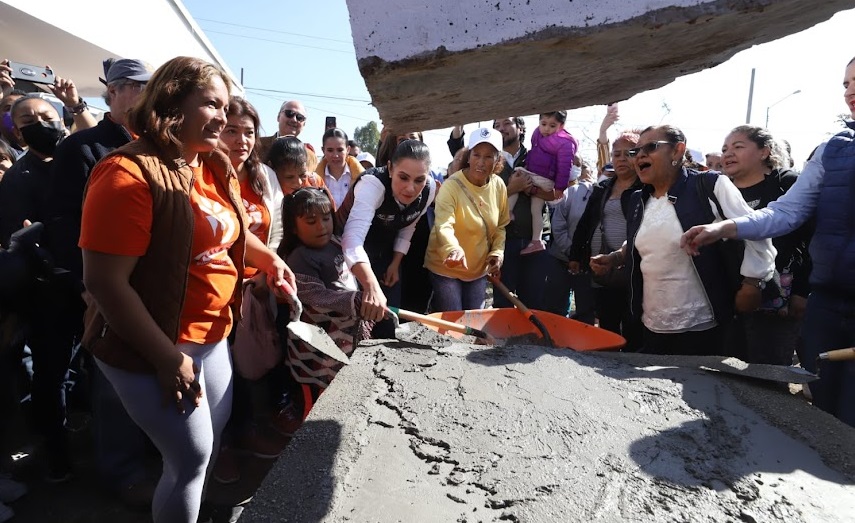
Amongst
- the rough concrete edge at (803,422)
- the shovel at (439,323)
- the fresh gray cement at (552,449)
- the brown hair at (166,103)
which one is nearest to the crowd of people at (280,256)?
the brown hair at (166,103)

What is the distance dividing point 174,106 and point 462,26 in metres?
1.02

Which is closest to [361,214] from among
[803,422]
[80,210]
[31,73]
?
[80,210]

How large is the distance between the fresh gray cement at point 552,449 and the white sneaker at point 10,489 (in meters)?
1.91

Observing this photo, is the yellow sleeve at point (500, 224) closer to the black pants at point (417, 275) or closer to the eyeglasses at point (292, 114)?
the black pants at point (417, 275)

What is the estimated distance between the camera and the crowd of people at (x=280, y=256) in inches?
59.6

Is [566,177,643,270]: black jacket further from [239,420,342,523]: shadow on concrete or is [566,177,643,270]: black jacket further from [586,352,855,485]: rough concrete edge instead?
[239,420,342,523]: shadow on concrete

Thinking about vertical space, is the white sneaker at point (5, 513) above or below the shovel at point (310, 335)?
below

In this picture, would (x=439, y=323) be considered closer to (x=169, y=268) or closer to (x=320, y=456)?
(x=320, y=456)

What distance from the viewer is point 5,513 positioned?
2.35m

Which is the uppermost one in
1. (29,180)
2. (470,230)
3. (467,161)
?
(467,161)

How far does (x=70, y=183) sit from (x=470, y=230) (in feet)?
7.55

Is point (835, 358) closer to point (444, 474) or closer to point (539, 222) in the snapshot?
point (444, 474)

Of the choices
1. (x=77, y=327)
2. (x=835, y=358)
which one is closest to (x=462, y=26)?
(x=835, y=358)

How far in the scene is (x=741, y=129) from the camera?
3.33 m
